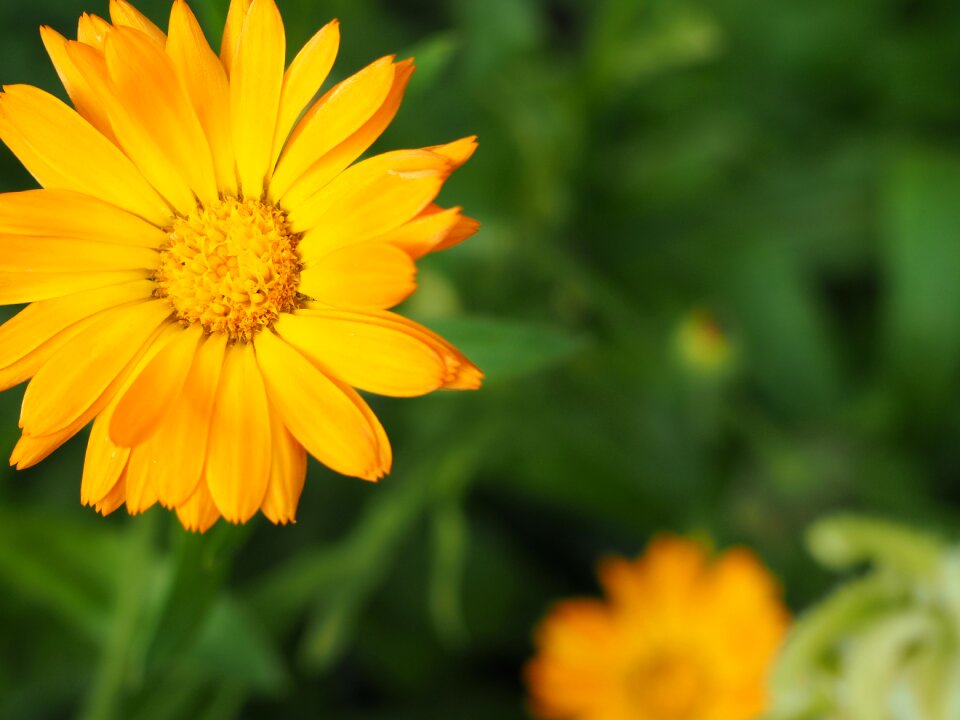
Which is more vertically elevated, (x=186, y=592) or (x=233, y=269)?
(x=233, y=269)

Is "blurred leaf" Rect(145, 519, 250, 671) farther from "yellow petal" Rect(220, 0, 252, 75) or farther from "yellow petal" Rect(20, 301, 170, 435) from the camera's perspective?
"yellow petal" Rect(220, 0, 252, 75)

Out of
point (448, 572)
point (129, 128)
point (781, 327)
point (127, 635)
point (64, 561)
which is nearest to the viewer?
point (129, 128)

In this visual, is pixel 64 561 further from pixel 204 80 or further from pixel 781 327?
pixel 781 327

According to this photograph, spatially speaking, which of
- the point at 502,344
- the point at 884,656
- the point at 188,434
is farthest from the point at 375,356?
the point at 884,656

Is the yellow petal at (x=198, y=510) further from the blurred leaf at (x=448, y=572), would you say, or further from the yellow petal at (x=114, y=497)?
the blurred leaf at (x=448, y=572)

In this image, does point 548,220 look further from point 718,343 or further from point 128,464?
point 128,464

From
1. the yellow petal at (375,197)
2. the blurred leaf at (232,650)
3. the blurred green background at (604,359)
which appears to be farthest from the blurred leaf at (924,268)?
the yellow petal at (375,197)

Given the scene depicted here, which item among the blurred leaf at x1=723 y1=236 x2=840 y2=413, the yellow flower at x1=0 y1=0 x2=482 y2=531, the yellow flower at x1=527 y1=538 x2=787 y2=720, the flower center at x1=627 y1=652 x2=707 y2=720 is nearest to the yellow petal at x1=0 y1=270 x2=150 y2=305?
the yellow flower at x1=0 y1=0 x2=482 y2=531
